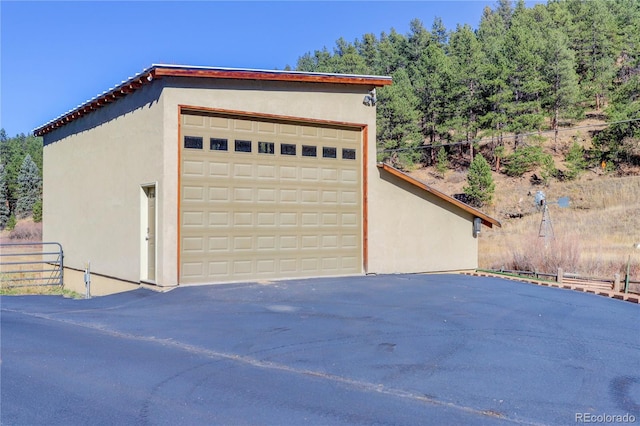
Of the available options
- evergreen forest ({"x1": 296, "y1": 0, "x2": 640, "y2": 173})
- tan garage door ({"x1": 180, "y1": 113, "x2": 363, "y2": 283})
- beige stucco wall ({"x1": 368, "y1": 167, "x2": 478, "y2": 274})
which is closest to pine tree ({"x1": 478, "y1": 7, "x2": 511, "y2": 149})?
evergreen forest ({"x1": 296, "y1": 0, "x2": 640, "y2": 173})

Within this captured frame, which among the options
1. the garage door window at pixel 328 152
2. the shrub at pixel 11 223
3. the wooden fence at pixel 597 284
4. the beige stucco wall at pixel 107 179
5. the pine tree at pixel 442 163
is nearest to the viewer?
the beige stucco wall at pixel 107 179

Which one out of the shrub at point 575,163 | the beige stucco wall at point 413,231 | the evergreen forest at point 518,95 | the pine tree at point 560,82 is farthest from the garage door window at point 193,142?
the pine tree at point 560,82

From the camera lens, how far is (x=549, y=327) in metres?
8.05

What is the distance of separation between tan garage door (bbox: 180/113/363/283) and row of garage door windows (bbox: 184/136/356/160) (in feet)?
0.07

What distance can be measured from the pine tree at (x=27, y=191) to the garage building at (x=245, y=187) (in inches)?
1728

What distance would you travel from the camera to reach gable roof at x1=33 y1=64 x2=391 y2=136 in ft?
36.3

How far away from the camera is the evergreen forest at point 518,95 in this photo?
1592 inches

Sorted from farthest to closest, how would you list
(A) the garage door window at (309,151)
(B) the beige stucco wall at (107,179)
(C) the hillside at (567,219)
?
(C) the hillside at (567,219) → (A) the garage door window at (309,151) → (B) the beige stucco wall at (107,179)

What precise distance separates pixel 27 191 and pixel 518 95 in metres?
46.3

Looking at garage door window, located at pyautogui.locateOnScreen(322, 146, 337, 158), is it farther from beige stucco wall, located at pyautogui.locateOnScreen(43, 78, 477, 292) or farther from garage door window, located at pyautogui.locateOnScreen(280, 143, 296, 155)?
garage door window, located at pyautogui.locateOnScreen(280, 143, 296, 155)

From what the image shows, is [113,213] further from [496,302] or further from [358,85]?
[496,302]

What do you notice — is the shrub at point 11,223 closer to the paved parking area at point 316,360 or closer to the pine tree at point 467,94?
the pine tree at point 467,94

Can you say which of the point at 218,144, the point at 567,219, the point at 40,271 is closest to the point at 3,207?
the point at 40,271

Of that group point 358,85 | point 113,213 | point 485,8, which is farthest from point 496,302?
point 485,8
